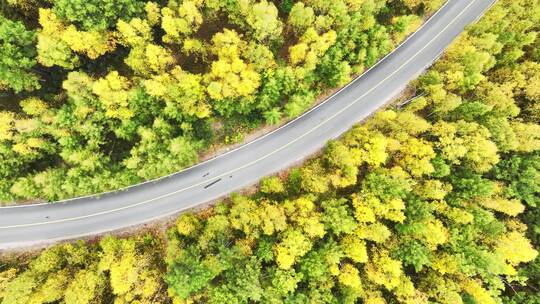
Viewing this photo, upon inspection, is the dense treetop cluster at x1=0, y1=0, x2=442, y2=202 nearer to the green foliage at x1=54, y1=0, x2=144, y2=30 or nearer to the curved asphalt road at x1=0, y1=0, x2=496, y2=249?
the green foliage at x1=54, y1=0, x2=144, y2=30

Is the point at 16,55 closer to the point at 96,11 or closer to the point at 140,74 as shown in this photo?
the point at 96,11

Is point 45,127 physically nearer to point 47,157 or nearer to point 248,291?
point 47,157

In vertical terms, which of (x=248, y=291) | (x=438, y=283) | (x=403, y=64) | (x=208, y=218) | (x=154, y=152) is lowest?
(x=438, y=283)

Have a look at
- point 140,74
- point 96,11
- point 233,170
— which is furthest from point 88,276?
point 96,11

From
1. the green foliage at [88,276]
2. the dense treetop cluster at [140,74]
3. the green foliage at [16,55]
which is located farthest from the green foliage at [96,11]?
the green foliage at [88,276]

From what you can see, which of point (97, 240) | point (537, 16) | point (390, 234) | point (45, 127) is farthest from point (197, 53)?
point (537, 16)
